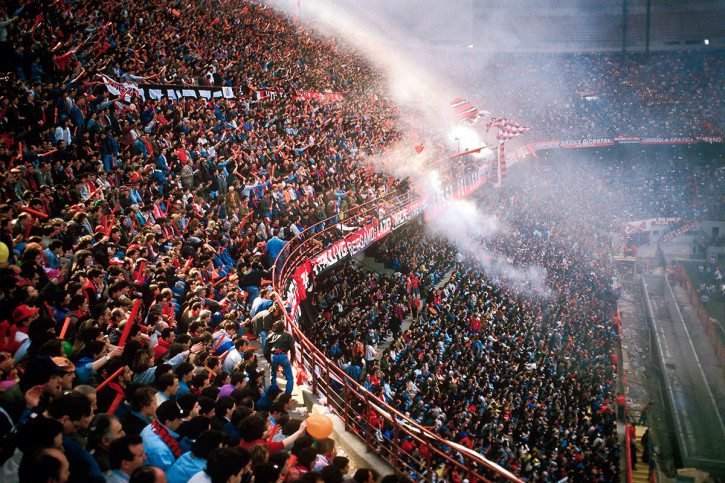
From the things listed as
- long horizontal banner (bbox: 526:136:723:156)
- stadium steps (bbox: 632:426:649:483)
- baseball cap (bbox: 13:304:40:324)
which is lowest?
stadium steps (bbox: 632:426:649:483)

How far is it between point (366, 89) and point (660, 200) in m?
24.9

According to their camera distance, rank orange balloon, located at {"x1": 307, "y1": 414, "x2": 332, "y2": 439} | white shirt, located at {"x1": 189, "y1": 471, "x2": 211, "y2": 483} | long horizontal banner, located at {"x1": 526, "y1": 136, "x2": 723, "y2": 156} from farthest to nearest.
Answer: long horizontal banner, located at {"x1": 526, "y1": 136, "x2": 723, "y2": 156} → orange balloon, located at {"x1": 307, "y1": 414, "x2": 332, "y2": 439} → white shirt, located at {"x1": 189, "y1": 471, "x2": 211, "y2": 483}

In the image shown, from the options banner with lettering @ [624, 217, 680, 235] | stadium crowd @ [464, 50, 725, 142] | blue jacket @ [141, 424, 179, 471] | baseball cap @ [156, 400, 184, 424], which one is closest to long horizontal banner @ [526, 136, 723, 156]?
stadium crowd @ [464, 50, 725, 142]

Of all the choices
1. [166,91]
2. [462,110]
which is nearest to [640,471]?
[462,110]

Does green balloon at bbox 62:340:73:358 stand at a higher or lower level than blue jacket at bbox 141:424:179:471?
higher

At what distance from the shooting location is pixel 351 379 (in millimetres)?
5270

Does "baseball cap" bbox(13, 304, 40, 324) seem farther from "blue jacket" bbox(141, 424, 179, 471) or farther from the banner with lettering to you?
the banner with lettering

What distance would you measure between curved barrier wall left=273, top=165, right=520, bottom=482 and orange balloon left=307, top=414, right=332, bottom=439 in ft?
1.88

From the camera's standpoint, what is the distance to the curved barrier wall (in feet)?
15.8

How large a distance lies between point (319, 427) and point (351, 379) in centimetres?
85

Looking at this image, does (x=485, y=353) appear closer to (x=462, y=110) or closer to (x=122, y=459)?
(x=122, y=459)

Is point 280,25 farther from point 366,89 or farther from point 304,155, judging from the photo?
point 304,155

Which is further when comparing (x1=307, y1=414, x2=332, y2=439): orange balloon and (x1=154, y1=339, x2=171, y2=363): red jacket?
(x1=154, y1=339, x2=171, y2=363): red jacket

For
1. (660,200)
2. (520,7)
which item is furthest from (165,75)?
(520,7)
